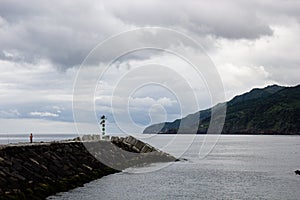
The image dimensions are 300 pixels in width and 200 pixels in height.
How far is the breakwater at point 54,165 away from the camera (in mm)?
41719

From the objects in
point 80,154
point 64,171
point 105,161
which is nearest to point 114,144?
point 105,161

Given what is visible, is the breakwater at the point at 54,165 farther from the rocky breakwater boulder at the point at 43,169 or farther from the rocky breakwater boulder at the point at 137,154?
the rocky breakwater boulder at the point at 137,154

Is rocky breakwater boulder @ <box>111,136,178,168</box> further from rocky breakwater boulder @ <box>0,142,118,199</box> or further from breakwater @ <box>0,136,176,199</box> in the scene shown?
rocky breakwater boulder @ <box>0,142,118,199</box>

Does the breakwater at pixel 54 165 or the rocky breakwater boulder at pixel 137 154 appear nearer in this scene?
the breakwater at pixel 54 165

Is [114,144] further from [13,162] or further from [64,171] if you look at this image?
[13,162]

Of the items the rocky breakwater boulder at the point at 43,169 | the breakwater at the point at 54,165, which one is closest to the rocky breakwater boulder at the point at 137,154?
the breakwater at the point at 54,165

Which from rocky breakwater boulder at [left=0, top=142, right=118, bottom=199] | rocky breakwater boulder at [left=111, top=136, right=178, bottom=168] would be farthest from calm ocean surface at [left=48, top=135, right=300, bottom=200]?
rocky breakwater boulder at [left=111, top=136, right=178, bottom=168]

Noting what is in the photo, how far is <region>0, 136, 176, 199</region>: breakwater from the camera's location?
41719mm

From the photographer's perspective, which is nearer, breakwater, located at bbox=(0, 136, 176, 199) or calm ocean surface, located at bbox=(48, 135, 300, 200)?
breakwater, located at bbox=(0, 136, 176, 199)

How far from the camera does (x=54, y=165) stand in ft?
177

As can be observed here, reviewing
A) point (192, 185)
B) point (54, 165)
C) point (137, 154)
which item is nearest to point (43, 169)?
point (54, 165)

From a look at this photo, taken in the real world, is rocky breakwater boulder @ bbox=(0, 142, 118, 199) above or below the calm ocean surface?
above

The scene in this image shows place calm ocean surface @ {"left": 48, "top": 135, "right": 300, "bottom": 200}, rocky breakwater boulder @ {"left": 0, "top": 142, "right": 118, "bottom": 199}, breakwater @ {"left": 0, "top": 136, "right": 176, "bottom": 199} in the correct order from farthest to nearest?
calm ocean surface @ {"left": 48, "top": 135, "right": 300, "bottom": 200}
breakwater @ {"left": 0, "top": 136, "right": 176, "bottom": 199}
rocky breakwater boulder @ {"left": 0, "top": 142, "right": 118, "bottom": 199}

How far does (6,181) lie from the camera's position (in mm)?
40125
